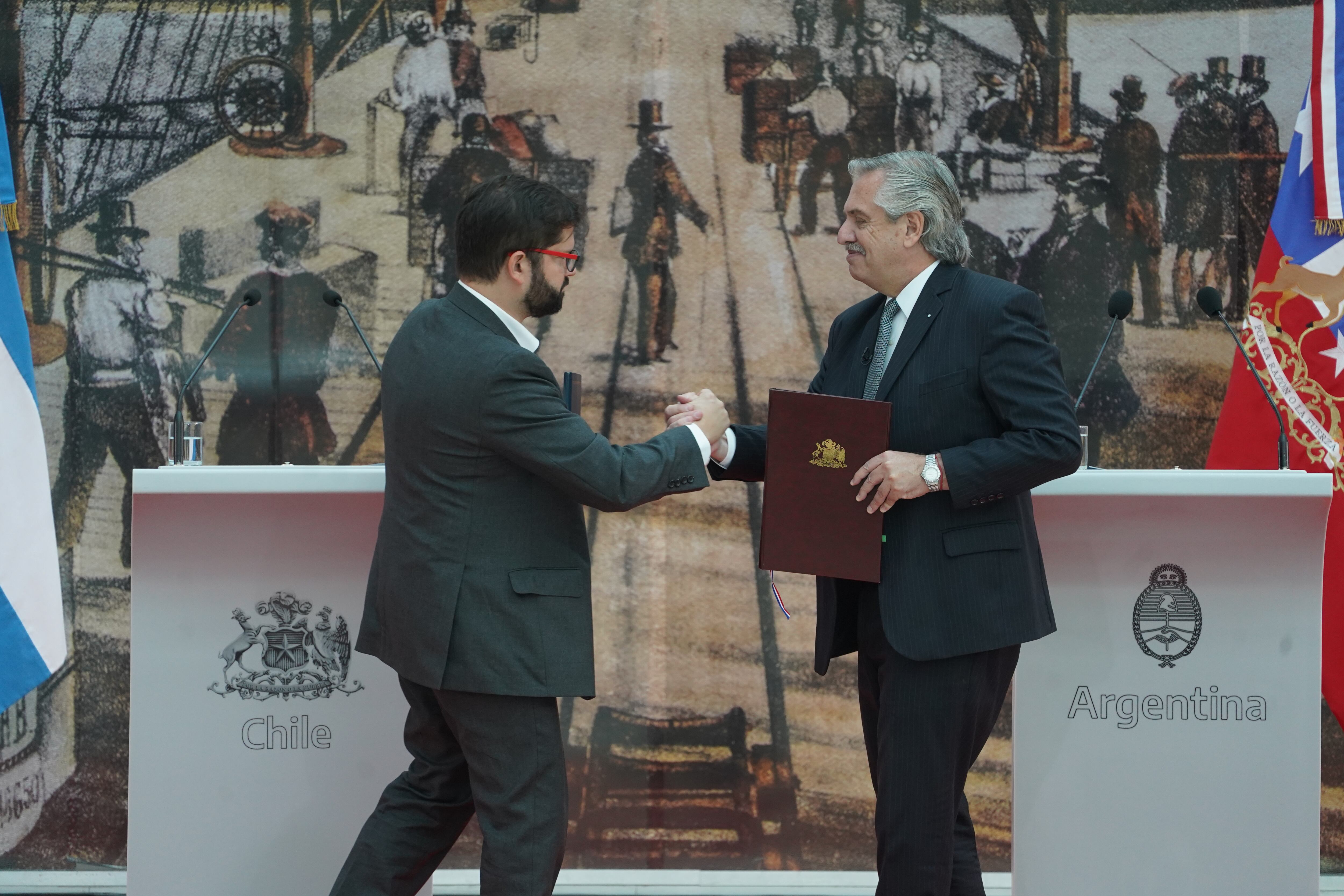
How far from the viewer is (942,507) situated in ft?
7.95

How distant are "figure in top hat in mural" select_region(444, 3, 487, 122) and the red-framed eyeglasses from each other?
5.11 feet

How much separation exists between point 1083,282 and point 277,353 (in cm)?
270

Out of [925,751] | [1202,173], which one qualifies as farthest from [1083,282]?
[925,751]

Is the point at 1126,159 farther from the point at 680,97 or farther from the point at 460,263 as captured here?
the point at 460,263

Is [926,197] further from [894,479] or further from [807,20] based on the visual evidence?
[807,20]

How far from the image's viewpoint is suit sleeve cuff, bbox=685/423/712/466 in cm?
252

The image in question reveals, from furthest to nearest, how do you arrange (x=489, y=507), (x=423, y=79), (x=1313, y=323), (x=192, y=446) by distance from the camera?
1. (x=423, y=79)
2. (x=1313, y=323)
3. (x=192, y=446)
4. (x=489, y=507)

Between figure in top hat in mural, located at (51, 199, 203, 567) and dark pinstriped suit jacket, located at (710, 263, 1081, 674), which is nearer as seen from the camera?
dark pinstriped suit jacket, located at (710, 263, 1081, 674)

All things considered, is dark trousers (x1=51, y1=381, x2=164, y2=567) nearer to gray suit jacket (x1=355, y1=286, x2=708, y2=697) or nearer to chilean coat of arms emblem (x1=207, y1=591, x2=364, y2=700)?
chilean coat of arms emblem (x1=207, y1=591, x2=364, y2=700)

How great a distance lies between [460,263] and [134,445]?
2015mm

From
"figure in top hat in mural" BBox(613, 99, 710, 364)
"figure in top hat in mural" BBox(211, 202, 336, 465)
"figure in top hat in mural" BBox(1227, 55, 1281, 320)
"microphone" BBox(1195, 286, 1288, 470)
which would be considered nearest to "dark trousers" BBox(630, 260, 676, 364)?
"figure in top hat in mural" BBox(613, 99, 710, 364)

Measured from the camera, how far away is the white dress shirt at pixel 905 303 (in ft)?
8.43

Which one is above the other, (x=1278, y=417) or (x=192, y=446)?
(x=1278, y=417)

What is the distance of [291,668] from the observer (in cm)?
289
